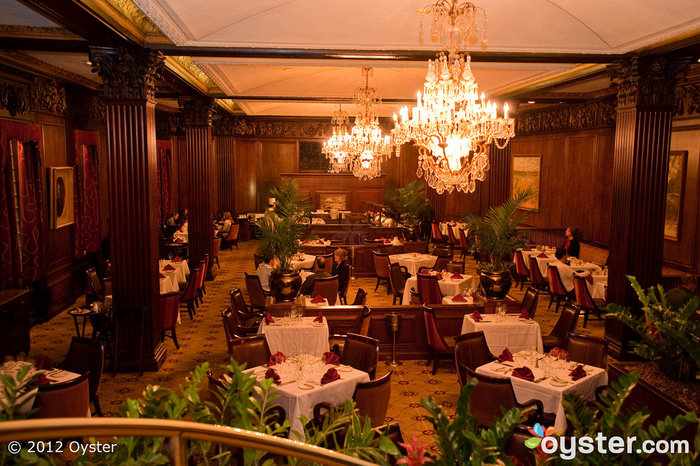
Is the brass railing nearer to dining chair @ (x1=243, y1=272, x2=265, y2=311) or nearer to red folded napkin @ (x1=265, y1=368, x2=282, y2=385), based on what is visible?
red folded napkin @ (x1=265, y1=368, x2=282, y2=385)

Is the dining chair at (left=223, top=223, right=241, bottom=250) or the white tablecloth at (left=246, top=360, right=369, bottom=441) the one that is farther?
the dining chair at (left=223, top=223, right=241, bottom=250)

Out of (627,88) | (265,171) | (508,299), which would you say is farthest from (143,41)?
(265,171)

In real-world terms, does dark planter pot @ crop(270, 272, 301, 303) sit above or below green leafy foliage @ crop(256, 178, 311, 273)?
below

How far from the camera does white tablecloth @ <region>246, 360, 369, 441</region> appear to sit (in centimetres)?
505

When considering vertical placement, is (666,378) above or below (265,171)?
below

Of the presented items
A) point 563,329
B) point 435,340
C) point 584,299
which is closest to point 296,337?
point 435,340

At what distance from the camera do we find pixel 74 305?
11.2 m

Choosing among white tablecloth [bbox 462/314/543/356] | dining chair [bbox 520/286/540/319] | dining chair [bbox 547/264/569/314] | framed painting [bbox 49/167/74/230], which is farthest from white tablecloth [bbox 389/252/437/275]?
framed painting [bbox 49/167/74/230]

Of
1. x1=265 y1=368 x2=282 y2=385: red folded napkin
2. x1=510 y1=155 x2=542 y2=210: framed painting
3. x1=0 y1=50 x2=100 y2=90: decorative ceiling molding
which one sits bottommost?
x1=265 y1=368 x2=282 y2=385: red folded napkin

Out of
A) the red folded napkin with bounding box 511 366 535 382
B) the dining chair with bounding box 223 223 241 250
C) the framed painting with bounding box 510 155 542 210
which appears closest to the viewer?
the red folded napkin with bounding box 511 366 535 382

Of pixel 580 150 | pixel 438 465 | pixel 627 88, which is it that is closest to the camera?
pixel 438 465

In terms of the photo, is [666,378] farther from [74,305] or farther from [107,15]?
[74,305]

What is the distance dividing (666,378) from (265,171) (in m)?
18.0

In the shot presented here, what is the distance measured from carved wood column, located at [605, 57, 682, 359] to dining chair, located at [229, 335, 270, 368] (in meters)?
4.71
